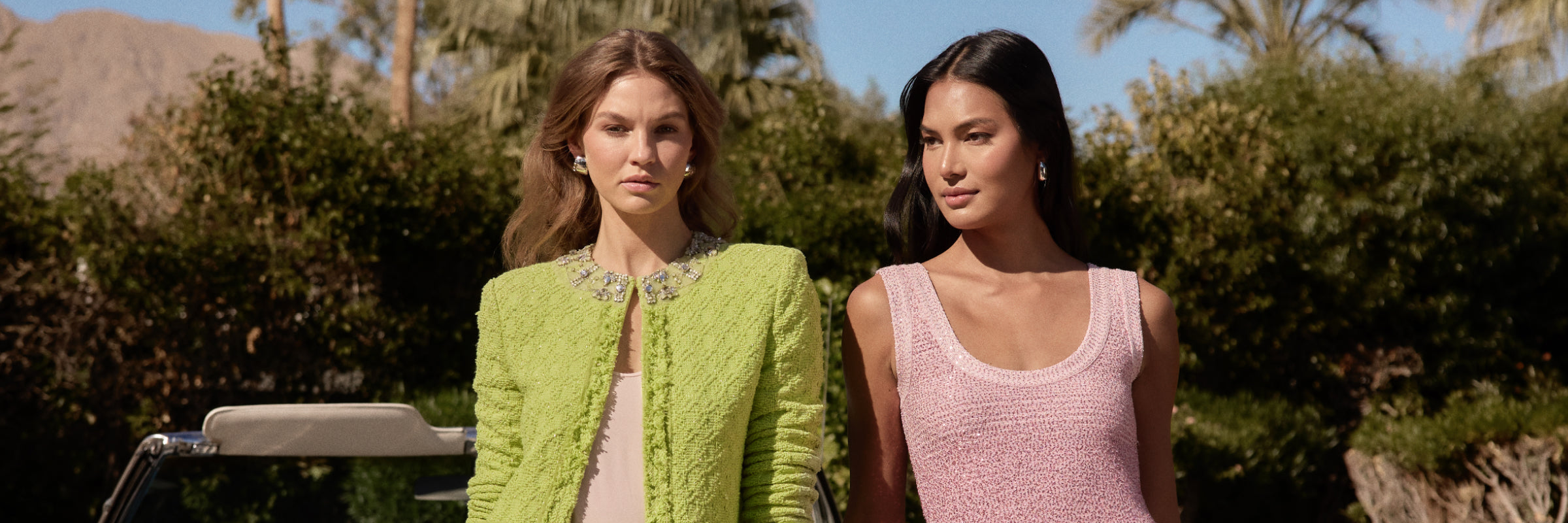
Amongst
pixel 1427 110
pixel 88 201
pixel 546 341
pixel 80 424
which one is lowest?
pixel 80 424

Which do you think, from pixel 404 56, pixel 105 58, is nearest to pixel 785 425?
pixel 404 56

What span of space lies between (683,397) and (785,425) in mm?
161

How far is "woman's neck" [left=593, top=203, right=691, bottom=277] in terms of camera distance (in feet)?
6.26

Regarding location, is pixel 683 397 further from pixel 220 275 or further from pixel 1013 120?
pixel 220 275

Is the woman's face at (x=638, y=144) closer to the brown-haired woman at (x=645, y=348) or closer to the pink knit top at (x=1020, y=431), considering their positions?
the brown-haired woman at (x=645, y=348)

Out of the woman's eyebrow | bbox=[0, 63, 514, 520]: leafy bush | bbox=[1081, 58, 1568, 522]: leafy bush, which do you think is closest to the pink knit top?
the woman's eyebrow

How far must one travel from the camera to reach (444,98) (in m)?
21.5

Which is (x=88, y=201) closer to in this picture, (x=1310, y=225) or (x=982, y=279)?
(x=982, y=279)

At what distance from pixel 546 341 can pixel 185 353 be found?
4383 mm

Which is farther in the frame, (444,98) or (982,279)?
(444,98)

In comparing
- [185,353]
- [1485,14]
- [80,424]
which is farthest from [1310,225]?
[1485,14]

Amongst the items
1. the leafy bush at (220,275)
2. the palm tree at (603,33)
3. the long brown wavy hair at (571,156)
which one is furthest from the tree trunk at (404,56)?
the long brown wavy hair at (571,156)

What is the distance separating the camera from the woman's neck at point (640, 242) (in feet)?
6.26

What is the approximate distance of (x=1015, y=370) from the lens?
1.84 meters
